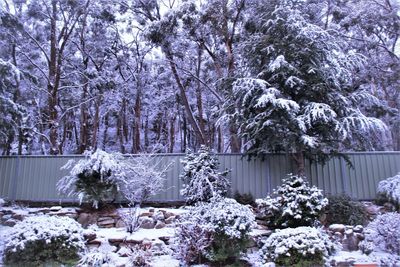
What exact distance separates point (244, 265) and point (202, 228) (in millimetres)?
919

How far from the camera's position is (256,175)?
8.55m

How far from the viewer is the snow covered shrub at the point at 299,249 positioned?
4.93m

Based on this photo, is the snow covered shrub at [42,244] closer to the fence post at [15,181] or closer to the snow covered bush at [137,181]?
the snow covered bush at [137,181]

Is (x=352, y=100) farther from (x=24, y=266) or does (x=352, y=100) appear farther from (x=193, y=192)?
(x=24, y=266)

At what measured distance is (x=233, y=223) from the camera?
5270 mm

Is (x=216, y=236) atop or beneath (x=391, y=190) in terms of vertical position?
beneath

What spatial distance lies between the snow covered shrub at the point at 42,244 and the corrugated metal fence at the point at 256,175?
341 centimetres

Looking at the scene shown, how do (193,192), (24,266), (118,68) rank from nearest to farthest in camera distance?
1. (24,266)
2. (193,192)
3. (118,68)

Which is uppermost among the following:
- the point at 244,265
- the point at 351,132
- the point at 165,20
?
the point at 165,20

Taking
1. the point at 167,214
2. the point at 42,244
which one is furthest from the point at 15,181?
the point at 42,244

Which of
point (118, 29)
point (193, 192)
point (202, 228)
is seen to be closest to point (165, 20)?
point (118, 29)

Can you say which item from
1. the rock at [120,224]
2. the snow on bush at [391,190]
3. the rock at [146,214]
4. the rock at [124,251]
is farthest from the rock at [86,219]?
the snow on bush at [391,190]

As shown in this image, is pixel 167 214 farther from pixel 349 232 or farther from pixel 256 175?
pixel 349 232

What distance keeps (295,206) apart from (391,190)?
8.93ft
